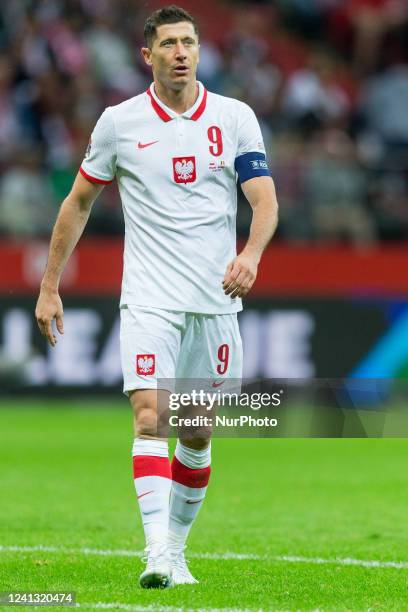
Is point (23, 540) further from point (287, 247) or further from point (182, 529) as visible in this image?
point (287, 247)

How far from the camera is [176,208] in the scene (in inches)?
257

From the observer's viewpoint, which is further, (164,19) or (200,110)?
(200,110)

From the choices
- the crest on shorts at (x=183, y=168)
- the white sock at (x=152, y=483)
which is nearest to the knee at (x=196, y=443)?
the white sock at (x=152, y=483)

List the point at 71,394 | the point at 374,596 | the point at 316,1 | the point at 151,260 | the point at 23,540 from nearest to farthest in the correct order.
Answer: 1. the point at 374,596
2. the point at 151,260
3. the point at 23,540
4. the point at 71,394
5. the point at 316,1

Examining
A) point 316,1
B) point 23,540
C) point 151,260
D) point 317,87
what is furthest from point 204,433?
point 316,1

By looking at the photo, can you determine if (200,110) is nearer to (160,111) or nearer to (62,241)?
(160,111)

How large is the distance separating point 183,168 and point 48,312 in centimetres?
91

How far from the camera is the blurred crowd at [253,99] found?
16.2m

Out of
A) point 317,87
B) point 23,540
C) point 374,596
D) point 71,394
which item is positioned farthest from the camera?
point 317,87

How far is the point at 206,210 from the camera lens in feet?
21.5

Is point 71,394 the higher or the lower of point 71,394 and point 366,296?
the lower

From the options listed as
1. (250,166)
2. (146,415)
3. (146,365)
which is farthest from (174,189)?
(146,415)

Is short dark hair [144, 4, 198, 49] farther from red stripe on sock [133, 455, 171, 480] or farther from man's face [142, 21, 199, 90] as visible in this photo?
red stripe on sock [133, 455, 171, 480]

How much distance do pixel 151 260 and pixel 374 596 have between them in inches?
71.0
